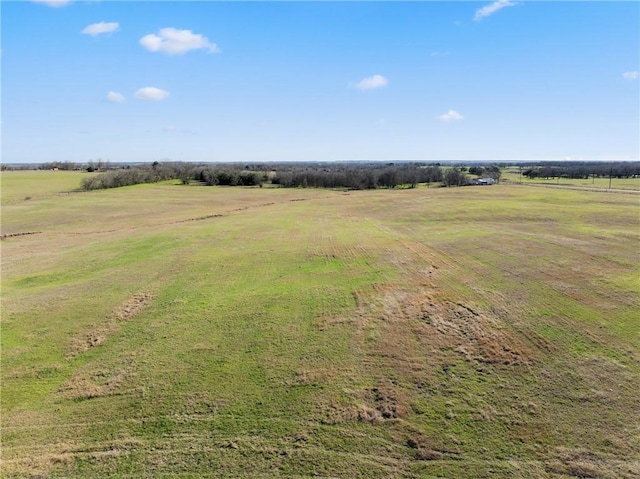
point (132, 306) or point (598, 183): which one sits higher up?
point (598, 183)

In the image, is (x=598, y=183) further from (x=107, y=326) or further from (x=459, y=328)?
(x=107, y=326)

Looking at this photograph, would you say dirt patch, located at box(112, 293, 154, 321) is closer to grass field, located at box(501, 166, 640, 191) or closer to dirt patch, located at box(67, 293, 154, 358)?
dirt patch, located at box(67, 293, 154, 358)

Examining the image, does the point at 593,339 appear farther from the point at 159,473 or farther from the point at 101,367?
the point at 101,367

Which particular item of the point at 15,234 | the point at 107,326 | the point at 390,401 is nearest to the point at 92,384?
the point at 107,326

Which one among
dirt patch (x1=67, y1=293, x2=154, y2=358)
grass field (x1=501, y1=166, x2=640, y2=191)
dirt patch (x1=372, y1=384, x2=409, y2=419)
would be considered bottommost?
dirt patch (x1=372, y1=384, x2=409, y2=419)

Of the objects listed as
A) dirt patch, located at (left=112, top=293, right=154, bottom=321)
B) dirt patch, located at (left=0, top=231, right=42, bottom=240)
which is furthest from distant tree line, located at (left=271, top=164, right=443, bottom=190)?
dirt patch, located at (left=112, top=293, right=154, bottom=321)

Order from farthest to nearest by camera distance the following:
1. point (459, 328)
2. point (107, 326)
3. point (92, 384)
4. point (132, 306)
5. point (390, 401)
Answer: point (132, 306)
point (107, 326)
point (459, 328)
point (92, 384)
point (390, 401)

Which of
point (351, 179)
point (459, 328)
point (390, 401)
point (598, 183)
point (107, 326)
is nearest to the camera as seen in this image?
point (390, 401)

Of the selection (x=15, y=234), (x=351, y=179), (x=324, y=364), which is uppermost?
(x=351, y=179)

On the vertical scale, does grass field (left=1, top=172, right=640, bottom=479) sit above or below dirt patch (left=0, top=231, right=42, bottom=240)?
below

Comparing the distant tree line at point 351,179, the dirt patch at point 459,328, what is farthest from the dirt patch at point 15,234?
the distant tree line at point 351,179
